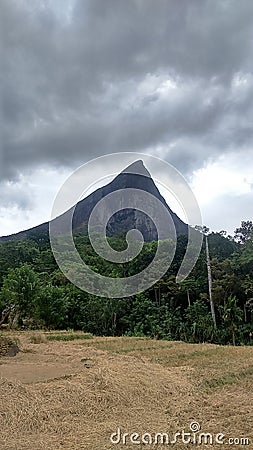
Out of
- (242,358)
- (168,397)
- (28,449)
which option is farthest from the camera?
(242,358)

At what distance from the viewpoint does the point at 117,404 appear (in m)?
5.42

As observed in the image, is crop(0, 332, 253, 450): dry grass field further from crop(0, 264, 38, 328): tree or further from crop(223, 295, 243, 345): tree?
crop(223, 295, 243, 345): tree

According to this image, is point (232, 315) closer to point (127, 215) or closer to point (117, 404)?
point (117, 404)

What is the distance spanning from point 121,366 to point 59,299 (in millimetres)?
14426

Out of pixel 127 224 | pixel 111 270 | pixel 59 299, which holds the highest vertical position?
pixel 127 224

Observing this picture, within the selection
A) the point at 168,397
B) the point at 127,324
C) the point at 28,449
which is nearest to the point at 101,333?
the point at 127,324

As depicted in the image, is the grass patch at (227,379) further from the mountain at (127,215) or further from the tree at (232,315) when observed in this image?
the mountain at (127,215)

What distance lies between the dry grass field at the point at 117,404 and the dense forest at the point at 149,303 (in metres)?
11.0

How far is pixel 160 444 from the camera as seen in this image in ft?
12.8

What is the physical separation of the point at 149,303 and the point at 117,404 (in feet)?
59.6

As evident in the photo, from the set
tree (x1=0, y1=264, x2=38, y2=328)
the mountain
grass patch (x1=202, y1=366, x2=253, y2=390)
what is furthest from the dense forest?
grass patch (x1=202, y1=366, x2=253, y2=390)

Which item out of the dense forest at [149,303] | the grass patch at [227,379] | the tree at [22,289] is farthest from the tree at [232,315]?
the grass patch at [227,379]

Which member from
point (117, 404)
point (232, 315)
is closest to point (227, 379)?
point (117, 404)

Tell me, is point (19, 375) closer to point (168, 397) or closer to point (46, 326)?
point (168, 397)
